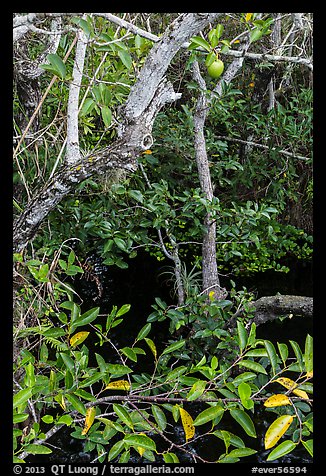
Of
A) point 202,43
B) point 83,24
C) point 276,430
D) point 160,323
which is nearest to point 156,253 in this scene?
point 160,323

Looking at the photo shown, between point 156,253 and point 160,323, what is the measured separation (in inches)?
34.8

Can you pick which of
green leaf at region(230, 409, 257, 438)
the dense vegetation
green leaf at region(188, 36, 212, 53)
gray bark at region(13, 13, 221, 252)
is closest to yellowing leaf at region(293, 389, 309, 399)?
the dense vegetation

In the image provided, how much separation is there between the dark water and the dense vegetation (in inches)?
1.9

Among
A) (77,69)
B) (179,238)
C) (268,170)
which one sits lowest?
(179,238)

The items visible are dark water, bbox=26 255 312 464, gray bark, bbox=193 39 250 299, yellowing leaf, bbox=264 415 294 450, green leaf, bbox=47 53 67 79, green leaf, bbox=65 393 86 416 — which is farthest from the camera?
gray bark, bbox=193 39 250 299

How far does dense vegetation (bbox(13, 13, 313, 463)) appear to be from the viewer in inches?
39.4

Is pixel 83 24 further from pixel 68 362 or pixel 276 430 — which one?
pixel 276 430

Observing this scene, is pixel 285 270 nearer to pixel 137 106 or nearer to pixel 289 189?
pixel 289 189

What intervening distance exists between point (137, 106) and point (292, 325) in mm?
2251

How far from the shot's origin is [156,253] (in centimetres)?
379

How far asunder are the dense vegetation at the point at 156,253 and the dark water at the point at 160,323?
5 centimetres

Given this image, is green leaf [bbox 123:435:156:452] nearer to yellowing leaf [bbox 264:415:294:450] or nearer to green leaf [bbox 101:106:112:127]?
yellowing leaf [bbox 264:415:294:450]

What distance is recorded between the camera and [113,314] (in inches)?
43.0
